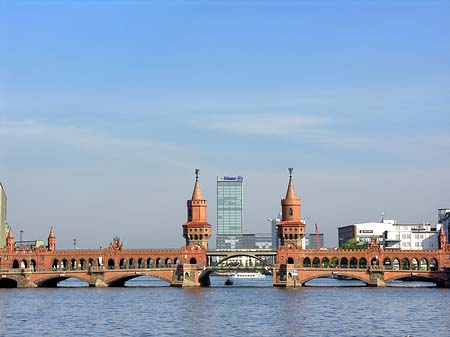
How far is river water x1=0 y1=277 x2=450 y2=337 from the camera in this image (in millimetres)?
97875

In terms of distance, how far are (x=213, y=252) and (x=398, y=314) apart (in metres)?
85.6

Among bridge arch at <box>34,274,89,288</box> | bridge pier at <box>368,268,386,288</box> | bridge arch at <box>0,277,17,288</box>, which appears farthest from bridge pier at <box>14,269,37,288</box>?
bridge pier at <box>368,268,386,288</box>

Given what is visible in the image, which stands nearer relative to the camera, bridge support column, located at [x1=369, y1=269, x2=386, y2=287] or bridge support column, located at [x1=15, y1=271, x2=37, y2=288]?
bridge support column, located at [x1=369, y1=269, x2=386, y2=287]

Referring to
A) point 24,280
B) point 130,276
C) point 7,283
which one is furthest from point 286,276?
point 7,283

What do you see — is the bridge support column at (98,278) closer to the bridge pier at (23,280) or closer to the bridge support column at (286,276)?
the bridge pier at (23,280)

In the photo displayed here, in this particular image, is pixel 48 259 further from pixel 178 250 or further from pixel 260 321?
pixel 260 321

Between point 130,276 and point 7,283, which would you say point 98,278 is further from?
point 7,283

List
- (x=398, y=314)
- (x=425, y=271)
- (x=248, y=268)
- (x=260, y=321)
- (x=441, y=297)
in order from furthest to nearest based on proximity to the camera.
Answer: (x=248, y=268), (x=425, y=271), (x=441, y=297), (x=398, y=314), (x=260, y=321)

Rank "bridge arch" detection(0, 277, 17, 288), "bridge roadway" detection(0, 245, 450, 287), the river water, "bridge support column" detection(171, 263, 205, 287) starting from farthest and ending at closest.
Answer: "bridge arch" detection(0, 277, 17, 288), "bridge support column" detection(171, 263, 205, 287), "bridge roadway" detection(0, 245, 450, 287), the river water

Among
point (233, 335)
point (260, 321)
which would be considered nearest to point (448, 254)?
point (260, 321)

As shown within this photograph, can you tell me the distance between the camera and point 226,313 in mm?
120125

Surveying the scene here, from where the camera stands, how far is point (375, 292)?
16350 centimetres

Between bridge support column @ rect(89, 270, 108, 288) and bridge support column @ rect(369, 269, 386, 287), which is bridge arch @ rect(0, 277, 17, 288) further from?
Result: bridge support column @ rect(369, 269, 386, 287)

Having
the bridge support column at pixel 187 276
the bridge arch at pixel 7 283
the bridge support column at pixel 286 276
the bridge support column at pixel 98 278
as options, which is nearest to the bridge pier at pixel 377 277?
the bridge support column at pixel 286 276
